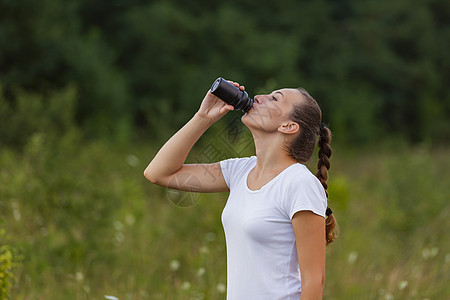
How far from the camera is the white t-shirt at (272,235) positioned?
6.24 ft

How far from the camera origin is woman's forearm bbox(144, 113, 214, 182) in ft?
7.58

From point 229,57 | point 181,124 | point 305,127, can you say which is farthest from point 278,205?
point 229,57

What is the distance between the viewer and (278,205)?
1.92m

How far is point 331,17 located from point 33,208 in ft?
92.9

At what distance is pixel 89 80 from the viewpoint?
19.6 metres

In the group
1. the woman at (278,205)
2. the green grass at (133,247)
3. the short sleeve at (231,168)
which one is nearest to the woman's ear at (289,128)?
the woman at (278,205)

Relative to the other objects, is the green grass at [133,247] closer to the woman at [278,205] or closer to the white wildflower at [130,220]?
the white wildflower at [130,220]

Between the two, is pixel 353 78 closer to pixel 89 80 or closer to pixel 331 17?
pixel 331 17

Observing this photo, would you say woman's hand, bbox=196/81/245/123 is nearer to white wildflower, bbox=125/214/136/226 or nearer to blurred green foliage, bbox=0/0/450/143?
white wildflower, bbox=125/214/136/226

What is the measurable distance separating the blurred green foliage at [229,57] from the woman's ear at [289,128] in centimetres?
797

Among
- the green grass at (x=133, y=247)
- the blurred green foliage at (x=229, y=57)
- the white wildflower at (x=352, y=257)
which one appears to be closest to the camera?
the green grass at (x=133, y=247)

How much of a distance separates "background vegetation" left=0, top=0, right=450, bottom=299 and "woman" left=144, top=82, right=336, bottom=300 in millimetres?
438

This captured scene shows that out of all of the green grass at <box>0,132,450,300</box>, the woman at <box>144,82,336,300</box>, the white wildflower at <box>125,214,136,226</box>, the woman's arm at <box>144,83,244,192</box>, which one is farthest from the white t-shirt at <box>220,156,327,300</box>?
the white wildflower at <box>125,214,136,226</box>

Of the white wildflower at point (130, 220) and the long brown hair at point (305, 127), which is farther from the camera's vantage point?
the white wildflower at point (130, 220)
